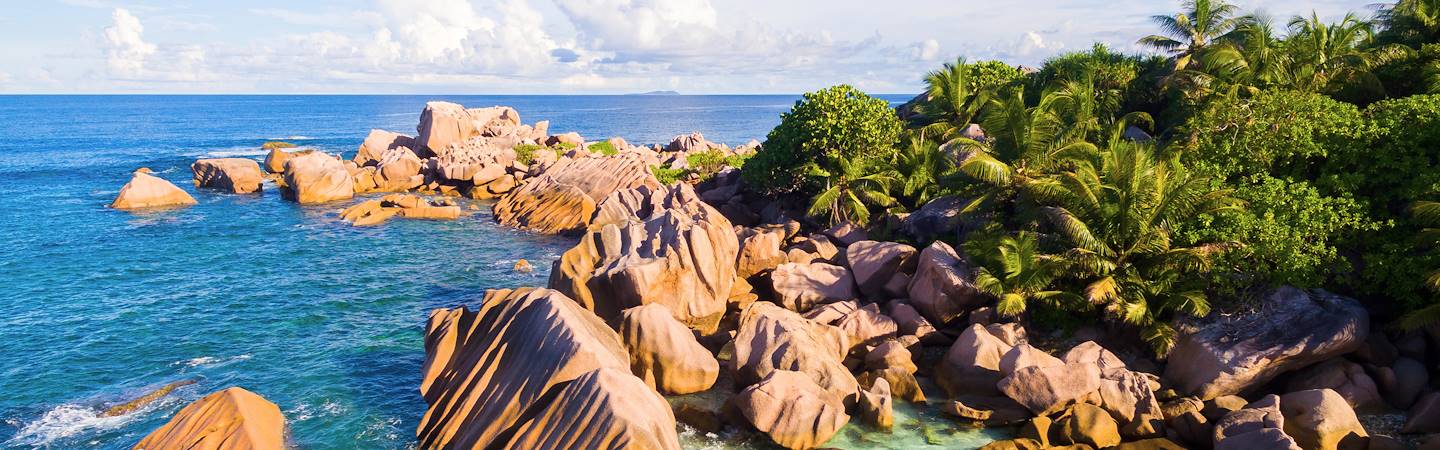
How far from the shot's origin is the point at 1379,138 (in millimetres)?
22984

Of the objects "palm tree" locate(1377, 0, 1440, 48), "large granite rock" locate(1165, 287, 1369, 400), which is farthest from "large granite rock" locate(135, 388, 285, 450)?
"palm tree" locate(1377, 0, 1440, 48)

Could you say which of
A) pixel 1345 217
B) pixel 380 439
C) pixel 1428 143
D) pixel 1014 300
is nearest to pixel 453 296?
pixel 380 439

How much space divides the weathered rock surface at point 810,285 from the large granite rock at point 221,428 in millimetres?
15327

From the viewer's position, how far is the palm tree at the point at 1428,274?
61.2 feet

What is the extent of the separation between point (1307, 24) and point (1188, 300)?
21.0 metres

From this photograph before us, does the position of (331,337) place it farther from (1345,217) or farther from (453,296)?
(1345,217)

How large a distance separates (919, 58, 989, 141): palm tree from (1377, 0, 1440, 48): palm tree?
1582 cm

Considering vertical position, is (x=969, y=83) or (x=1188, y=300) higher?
(x=969, y=83)

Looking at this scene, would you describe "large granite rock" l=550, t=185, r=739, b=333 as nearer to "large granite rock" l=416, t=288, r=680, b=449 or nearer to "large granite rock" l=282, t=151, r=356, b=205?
"large granite rock" l=416, t=288, r=680, b=449

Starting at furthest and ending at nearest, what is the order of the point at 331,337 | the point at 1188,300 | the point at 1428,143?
the point at 331,337 → the point at 1428,143 → the point at 1188,300

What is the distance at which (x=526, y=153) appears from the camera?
64.6m

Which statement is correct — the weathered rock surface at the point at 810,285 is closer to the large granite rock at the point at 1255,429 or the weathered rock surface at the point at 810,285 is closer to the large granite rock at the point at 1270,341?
the large granite rock at the point at 1270,341

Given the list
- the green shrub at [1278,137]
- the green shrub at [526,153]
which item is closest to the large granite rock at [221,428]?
the green shrub at [1278,137]

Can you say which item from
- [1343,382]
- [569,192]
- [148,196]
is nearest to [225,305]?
[569,192]
